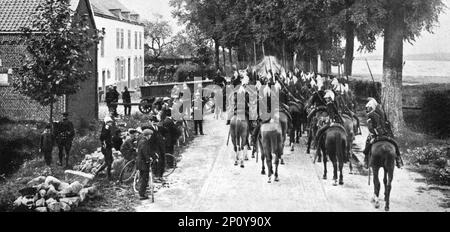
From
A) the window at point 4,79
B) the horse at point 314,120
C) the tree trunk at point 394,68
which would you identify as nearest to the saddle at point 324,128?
the horse at point 314,120

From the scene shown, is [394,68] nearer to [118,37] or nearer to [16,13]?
[118,37]

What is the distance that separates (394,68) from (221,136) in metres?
7.50

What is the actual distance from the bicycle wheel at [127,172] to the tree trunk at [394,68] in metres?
10.5

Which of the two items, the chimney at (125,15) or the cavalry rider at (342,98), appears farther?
the chimney at (125,15)

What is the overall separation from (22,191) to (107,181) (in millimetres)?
3025

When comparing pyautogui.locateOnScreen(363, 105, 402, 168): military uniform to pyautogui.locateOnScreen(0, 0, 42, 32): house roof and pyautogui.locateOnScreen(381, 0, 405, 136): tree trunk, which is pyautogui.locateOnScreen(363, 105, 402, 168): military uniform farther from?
pyautogui.locateOnScreen(0, 0, 42, 32): house roof

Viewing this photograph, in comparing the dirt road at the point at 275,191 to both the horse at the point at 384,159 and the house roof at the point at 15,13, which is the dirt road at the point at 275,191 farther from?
the house roof at the point at 15,13

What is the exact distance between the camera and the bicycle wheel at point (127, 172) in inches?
504

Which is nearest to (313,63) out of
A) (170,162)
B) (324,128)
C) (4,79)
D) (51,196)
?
(170,162)

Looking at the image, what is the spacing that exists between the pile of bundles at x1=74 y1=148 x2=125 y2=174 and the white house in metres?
9.88

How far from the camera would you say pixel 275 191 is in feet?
39.0

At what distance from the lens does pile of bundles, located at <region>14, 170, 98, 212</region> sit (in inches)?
380
